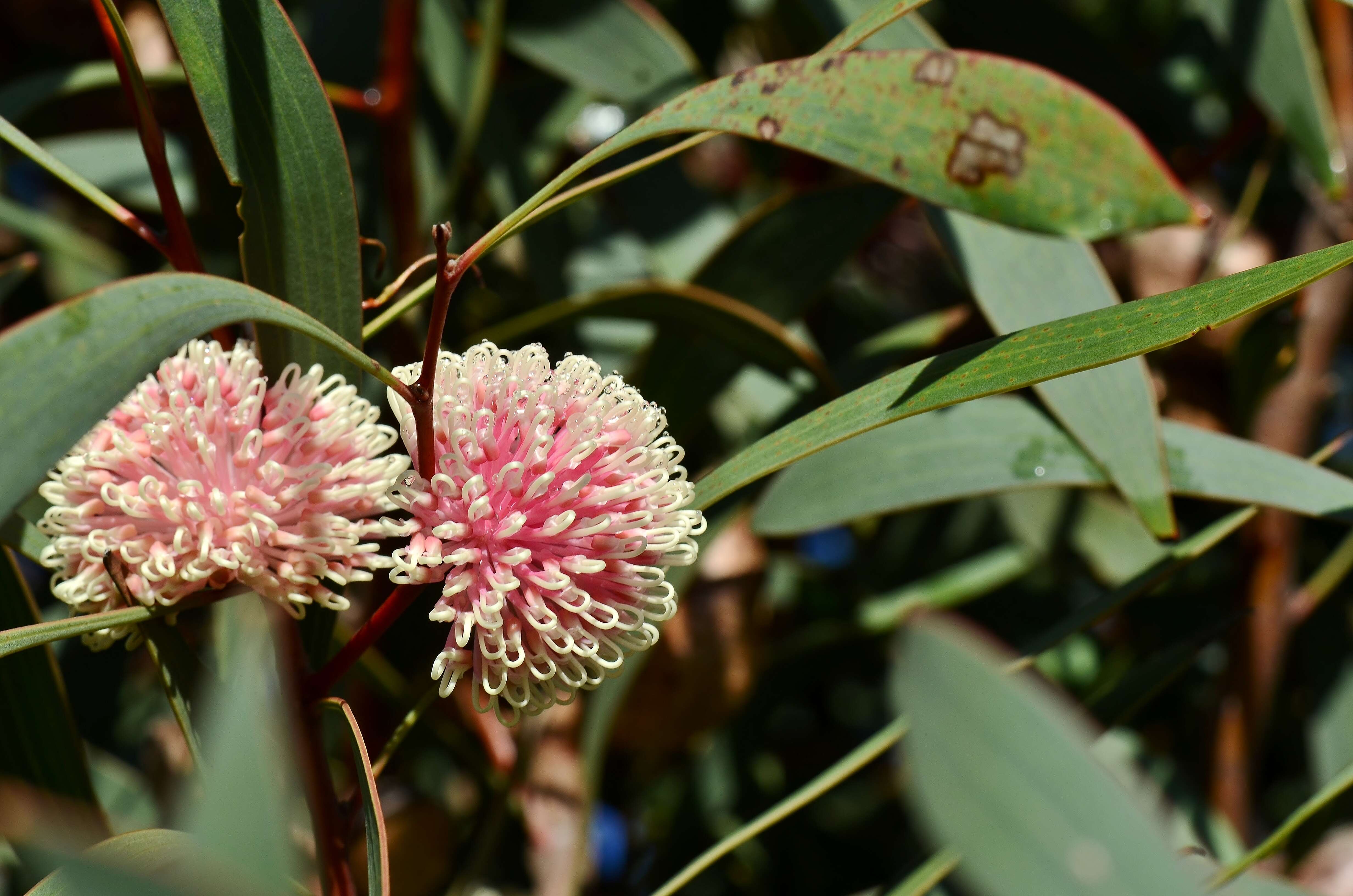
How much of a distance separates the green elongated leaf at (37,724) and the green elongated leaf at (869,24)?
54 centimetres

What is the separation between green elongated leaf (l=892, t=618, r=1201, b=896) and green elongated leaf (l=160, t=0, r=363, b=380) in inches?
15.0

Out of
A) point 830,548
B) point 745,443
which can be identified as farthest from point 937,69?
point 830,548

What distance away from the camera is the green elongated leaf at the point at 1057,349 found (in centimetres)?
43

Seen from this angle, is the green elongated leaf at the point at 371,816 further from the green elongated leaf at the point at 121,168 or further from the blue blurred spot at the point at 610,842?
the blue blurred spot at the point at 610,842

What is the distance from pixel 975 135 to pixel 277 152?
35 centimetres

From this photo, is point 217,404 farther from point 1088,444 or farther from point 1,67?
point 1,67

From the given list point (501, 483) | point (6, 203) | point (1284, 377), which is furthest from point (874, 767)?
point (6, 203)

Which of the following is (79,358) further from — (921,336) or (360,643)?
(921,336)

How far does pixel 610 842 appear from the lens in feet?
4.50

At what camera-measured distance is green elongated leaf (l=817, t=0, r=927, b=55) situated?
47cm

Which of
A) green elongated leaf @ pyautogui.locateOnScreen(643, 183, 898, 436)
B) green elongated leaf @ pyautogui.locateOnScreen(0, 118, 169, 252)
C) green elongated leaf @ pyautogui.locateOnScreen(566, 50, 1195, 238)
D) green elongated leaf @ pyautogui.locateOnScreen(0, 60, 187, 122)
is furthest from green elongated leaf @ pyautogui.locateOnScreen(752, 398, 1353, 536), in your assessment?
green elongated leaf @ pyautogui.locateOnScreen(0, 60, 187, 122)

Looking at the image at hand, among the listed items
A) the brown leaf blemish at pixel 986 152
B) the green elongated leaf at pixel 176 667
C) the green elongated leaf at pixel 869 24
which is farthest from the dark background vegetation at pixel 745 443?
the brown leaf blemish at pixel 986 152

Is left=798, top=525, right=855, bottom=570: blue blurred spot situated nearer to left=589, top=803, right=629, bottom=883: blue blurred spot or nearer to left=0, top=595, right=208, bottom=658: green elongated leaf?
left=589, top=803, right=629, bottom=883: blue blurred spot

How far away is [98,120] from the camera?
4.75 feet
